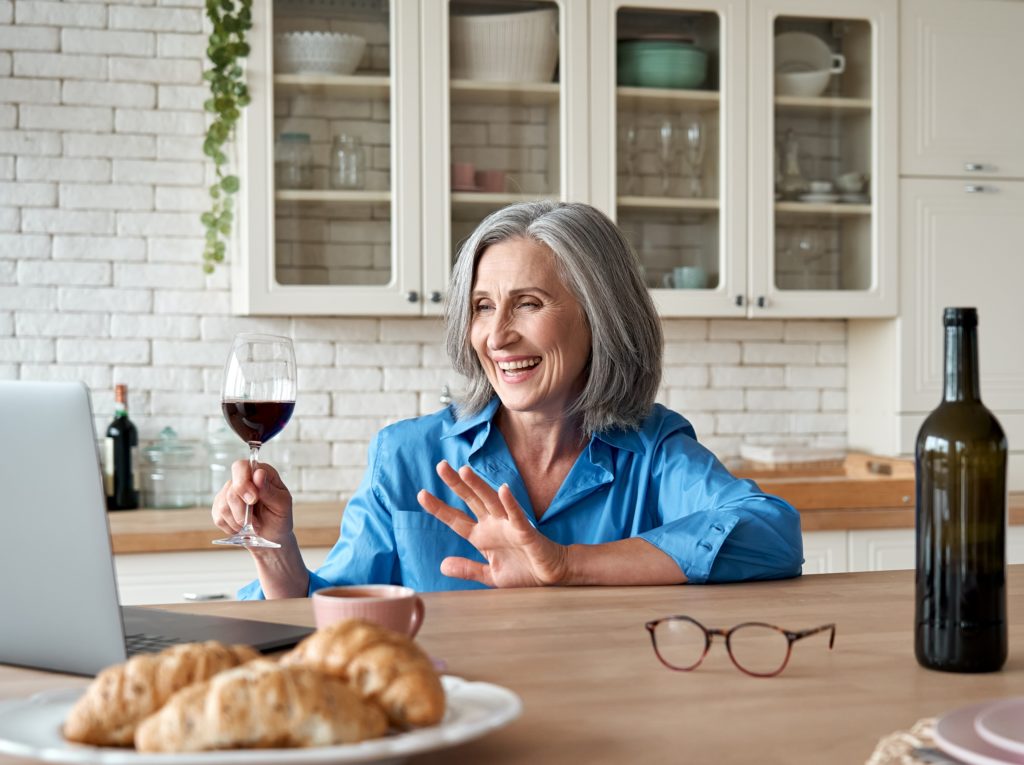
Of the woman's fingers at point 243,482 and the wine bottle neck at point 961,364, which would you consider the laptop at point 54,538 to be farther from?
the wine bottle neck at point 961,364

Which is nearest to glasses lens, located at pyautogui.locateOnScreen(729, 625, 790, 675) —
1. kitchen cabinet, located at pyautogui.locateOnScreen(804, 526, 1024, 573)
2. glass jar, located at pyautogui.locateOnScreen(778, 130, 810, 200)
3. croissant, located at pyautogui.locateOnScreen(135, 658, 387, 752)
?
croissant, located at pyautogui.locateOnScreen(135, 658, 387, 752)

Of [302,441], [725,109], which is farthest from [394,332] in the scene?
[725,109]

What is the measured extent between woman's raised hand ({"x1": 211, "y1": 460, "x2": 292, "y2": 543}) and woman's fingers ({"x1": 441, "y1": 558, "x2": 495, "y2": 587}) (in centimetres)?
25

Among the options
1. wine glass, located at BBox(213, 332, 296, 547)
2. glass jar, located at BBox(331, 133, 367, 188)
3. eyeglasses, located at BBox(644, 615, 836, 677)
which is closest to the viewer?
eyeglasses, located at BBox(644, 615, 836, 677)

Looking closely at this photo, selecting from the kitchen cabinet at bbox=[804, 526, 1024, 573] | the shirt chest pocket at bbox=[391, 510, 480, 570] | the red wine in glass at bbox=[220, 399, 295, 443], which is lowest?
the kitchen cabinet at bbox=[804, 526, 1024, 573]

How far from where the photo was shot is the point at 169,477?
3508 millimetres

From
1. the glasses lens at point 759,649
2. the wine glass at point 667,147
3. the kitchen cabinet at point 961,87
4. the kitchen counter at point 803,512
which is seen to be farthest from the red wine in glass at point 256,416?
the kitchen cabinet at point 961,87

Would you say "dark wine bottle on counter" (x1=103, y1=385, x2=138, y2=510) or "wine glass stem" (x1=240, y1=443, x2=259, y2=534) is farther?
"dark wine bottle on counter" (x1=103, y1=385, x2=138, y2=510)

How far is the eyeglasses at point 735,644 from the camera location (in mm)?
1182

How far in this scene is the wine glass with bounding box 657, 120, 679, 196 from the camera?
3725mm

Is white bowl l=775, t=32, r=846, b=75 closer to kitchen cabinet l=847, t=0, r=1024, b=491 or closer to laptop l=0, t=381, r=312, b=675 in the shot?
kitchen cabinet l=847, t=0, r=1024, b=491

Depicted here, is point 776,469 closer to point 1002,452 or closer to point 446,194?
point 446,194

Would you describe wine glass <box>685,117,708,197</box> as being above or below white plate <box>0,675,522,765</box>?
above

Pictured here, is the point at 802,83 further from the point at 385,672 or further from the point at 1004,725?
the point at 385,672
